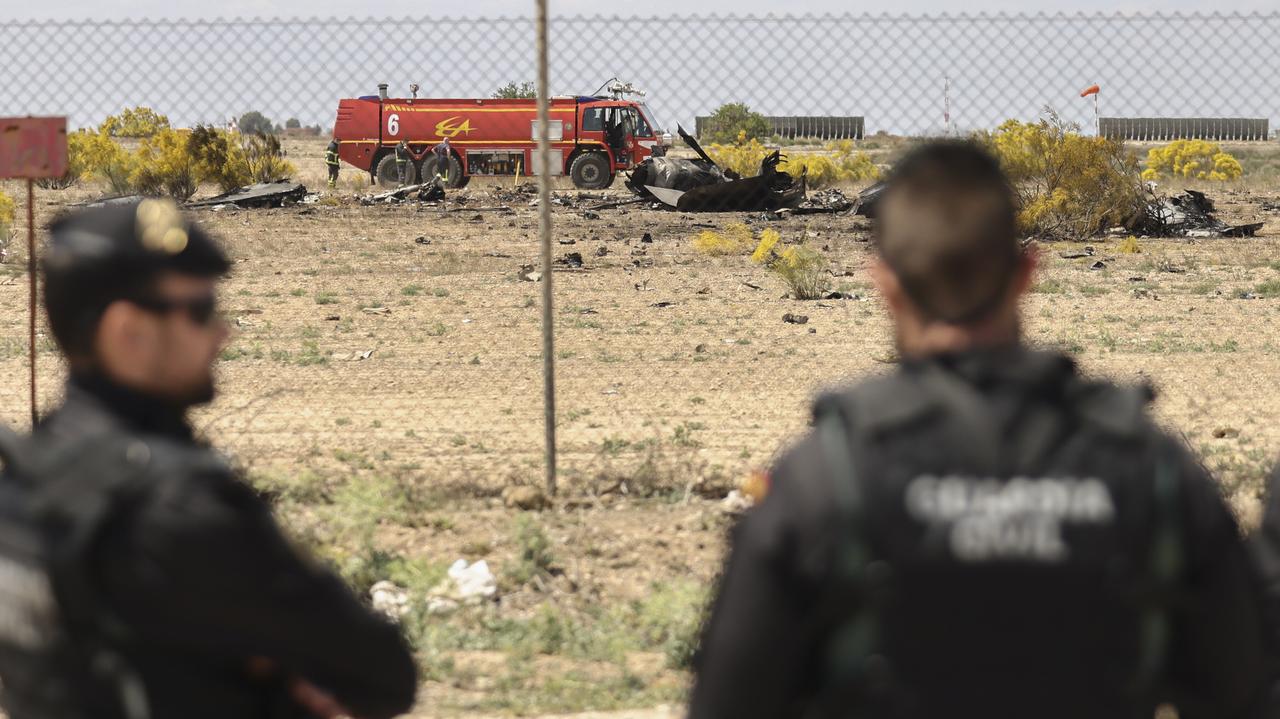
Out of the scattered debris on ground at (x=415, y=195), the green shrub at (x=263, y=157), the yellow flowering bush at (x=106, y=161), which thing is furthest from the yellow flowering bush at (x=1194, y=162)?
the yellow flowering bush at (x=106, y=161)

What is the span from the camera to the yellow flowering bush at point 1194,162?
1384 inches

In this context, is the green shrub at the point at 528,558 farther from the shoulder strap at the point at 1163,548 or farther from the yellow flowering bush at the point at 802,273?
the yellow flowering bush at the point at 802,273

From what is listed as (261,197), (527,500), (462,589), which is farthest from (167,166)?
(462,589)

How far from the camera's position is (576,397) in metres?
8.15

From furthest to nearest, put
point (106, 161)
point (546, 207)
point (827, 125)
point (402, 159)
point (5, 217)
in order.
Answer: point (402, 159), point (106, 161), point (5, 217), point (827, 125), point (546, 207)

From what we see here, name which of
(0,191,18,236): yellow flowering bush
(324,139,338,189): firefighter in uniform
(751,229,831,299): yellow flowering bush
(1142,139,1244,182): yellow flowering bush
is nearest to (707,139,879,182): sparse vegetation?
(1142,139,1244,182): yellow flowering bush

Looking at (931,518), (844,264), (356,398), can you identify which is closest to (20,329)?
(356,398)

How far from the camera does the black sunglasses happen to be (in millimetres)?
1693

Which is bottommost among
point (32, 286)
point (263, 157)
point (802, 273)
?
point (263, 157)

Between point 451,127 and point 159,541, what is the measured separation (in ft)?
99.5

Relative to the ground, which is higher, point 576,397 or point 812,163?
point 576,397

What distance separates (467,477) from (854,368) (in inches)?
144

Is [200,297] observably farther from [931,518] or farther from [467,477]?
[467,477]

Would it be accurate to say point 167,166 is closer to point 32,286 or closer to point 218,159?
point 218,159
